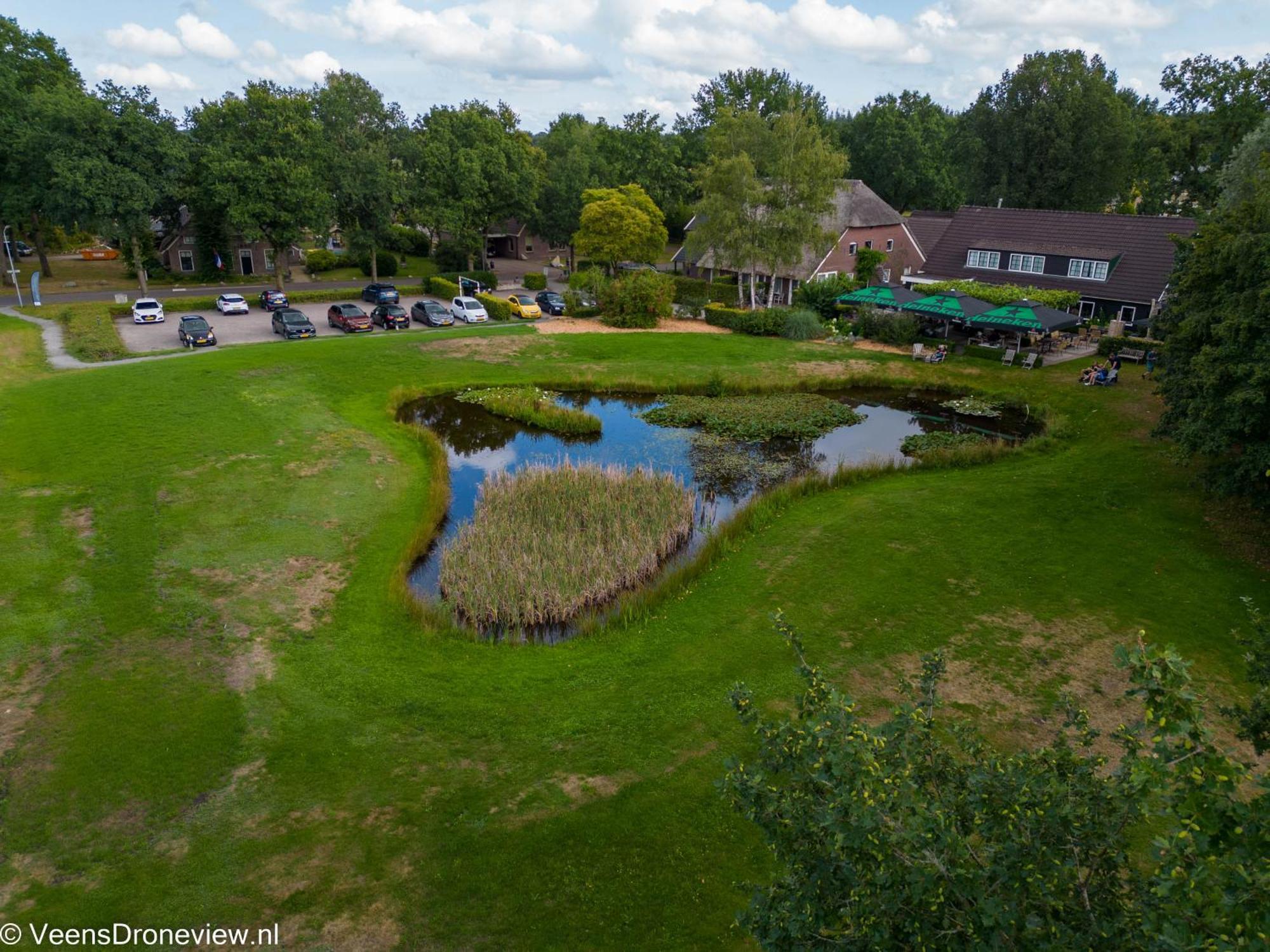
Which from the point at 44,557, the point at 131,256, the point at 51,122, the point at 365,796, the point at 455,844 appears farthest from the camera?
the point at 131,256

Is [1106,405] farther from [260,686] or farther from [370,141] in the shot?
[370,141]

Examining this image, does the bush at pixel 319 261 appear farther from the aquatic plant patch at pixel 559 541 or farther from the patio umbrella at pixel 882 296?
the aquatic plant patch at pixel 559 541

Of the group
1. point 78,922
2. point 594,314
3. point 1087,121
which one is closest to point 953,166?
point 1087,121

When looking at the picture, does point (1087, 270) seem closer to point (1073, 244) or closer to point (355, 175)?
point (1073, 244)

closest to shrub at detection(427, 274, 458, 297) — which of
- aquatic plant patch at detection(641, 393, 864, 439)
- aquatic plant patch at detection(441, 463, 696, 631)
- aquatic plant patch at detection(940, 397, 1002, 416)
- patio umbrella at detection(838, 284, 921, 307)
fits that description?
patio umbrella at detection(838, 284, 921, 307)

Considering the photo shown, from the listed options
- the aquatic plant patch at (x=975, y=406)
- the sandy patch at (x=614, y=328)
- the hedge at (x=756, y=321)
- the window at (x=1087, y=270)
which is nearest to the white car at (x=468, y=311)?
the sandy patch at (x=614, y=328)
